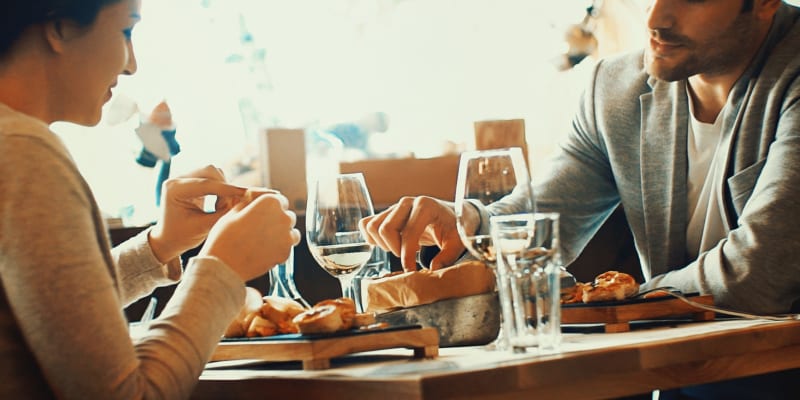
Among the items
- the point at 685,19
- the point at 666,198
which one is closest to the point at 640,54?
the point at 685,19

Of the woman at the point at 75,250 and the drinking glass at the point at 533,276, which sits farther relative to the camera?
the drinking glass at the point at 533,276

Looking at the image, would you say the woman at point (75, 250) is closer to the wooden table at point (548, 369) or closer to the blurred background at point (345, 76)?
the wooden table at point (548, 369)

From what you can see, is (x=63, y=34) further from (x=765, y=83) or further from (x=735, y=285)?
(x=765, y=83)

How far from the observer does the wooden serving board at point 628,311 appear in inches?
52.3

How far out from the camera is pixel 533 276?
1.10 meters

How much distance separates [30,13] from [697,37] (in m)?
1.43

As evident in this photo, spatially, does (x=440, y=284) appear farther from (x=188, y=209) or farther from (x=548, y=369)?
(x=188, y=209)

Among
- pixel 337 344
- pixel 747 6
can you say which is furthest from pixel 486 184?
pixel 747 6

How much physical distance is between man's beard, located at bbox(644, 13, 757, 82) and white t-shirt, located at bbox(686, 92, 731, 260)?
0.10 metres

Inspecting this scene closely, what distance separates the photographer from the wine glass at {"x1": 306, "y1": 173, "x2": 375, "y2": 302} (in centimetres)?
142

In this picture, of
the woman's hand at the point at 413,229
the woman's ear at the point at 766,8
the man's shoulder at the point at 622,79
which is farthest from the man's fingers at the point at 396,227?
the woman's ear at the point at 766,8

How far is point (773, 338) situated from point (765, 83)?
32.5 inches

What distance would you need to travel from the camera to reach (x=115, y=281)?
1068mm

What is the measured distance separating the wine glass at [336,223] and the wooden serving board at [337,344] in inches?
10.4
